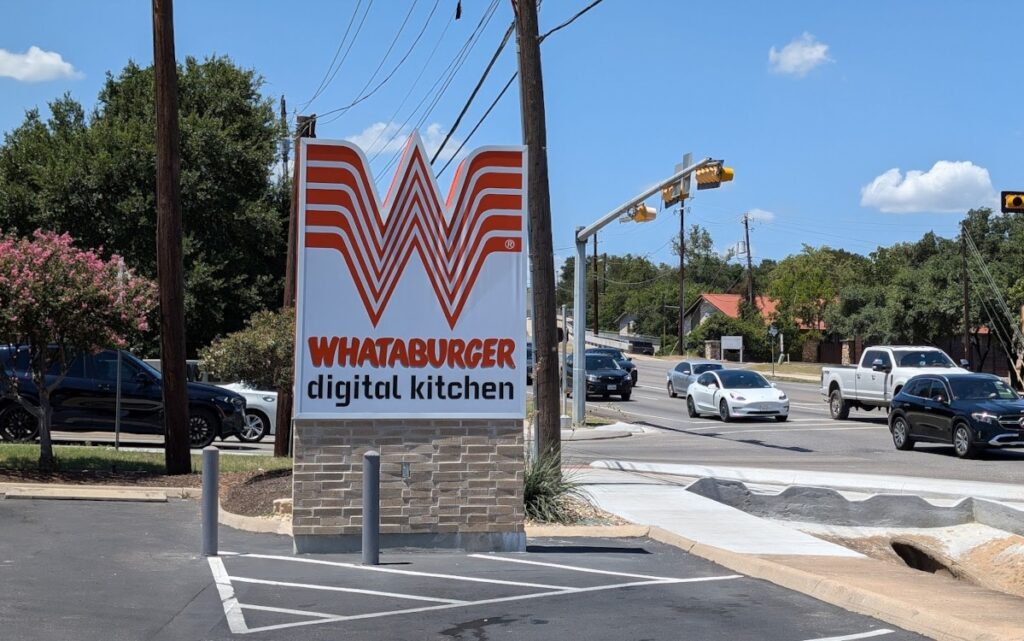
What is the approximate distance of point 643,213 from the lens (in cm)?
2573

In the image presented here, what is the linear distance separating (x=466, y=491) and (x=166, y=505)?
474cm

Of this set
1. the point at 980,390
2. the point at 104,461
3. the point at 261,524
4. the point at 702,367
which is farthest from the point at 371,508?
the point at 702,367

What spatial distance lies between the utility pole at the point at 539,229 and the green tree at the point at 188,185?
2354cm

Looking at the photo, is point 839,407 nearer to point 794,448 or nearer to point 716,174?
point 794,448

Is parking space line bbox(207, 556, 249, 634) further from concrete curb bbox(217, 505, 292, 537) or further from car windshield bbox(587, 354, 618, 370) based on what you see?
car windshield bbox(587, 354, 618, 370)

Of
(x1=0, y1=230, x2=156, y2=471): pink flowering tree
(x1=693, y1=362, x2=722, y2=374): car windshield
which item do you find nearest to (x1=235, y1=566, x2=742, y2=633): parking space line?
(x1=0, y1=230, x2=156, y2=471): pink flowering tree

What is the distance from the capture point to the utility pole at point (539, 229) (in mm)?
14398

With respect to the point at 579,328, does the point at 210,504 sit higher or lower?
lower

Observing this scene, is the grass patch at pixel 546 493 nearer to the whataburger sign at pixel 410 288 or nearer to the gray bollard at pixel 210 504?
the whataburger sign at pixel 410 288

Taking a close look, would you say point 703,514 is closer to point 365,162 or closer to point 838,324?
point 365,162

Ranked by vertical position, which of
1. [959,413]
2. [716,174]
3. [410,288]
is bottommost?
[959,413]

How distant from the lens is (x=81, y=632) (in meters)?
7.08

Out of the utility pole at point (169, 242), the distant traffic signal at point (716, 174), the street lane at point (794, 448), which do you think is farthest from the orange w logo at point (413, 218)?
the distant traffic signal at point (716, 174)

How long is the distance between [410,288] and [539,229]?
4651 mm
